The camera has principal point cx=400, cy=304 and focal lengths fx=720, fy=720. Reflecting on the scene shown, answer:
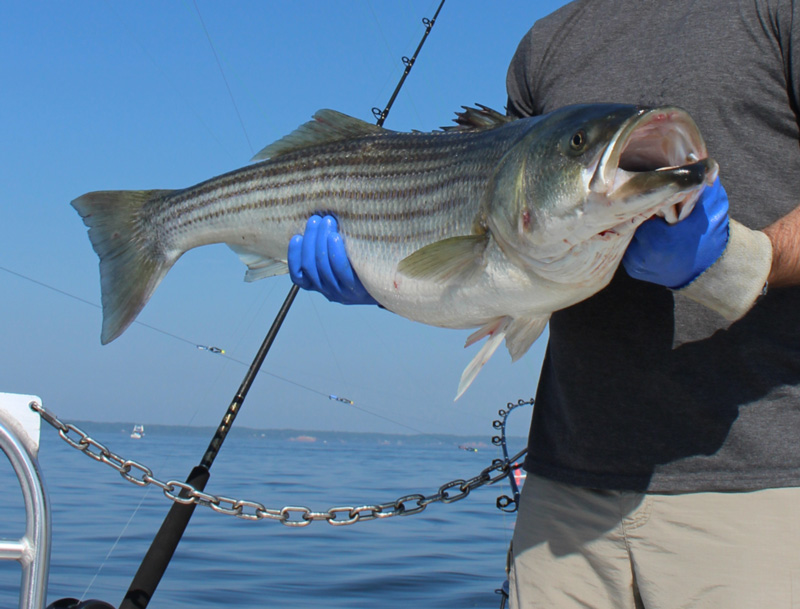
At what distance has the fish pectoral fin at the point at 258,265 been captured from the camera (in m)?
3.10

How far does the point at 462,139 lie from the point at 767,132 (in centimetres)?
96

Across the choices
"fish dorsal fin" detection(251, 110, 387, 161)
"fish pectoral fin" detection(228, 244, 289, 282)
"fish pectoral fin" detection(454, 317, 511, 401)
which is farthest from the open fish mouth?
"fish pectoral fin" detection(228, 244, 289, 282)

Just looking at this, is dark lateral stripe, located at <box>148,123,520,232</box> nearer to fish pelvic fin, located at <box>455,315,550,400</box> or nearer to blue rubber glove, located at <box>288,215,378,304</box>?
blue rubber glove, located at <box>288,215,378,304</box>

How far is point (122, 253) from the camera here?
331cm

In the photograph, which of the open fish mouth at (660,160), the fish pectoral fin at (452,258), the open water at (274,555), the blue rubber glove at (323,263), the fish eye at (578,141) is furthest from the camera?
the open water at (274,555)

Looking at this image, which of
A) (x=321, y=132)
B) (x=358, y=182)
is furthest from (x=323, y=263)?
(x=321, y=132)

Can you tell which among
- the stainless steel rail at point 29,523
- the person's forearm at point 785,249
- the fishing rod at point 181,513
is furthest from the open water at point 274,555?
the person's forearm at point 785,249

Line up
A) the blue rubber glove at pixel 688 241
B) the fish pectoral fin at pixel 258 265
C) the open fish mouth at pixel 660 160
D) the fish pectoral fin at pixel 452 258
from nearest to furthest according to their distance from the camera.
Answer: the open fish mouth at pixel 660 160
the blue rubber glove at pixel 688 241
the fish pectoral fin at pixel 452 258
the fish pectoral fin at pixel 258 265

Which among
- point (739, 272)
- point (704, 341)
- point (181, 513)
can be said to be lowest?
point (181, 513)

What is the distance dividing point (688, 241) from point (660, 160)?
24 centimetres

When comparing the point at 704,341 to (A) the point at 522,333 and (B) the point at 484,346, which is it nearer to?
(A) the point at 522,333

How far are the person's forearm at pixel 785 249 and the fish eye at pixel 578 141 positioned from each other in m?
0.54

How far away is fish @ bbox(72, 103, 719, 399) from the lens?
6.02 ft

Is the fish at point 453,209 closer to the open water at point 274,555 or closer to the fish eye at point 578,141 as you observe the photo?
the fish eye at point 578,141
